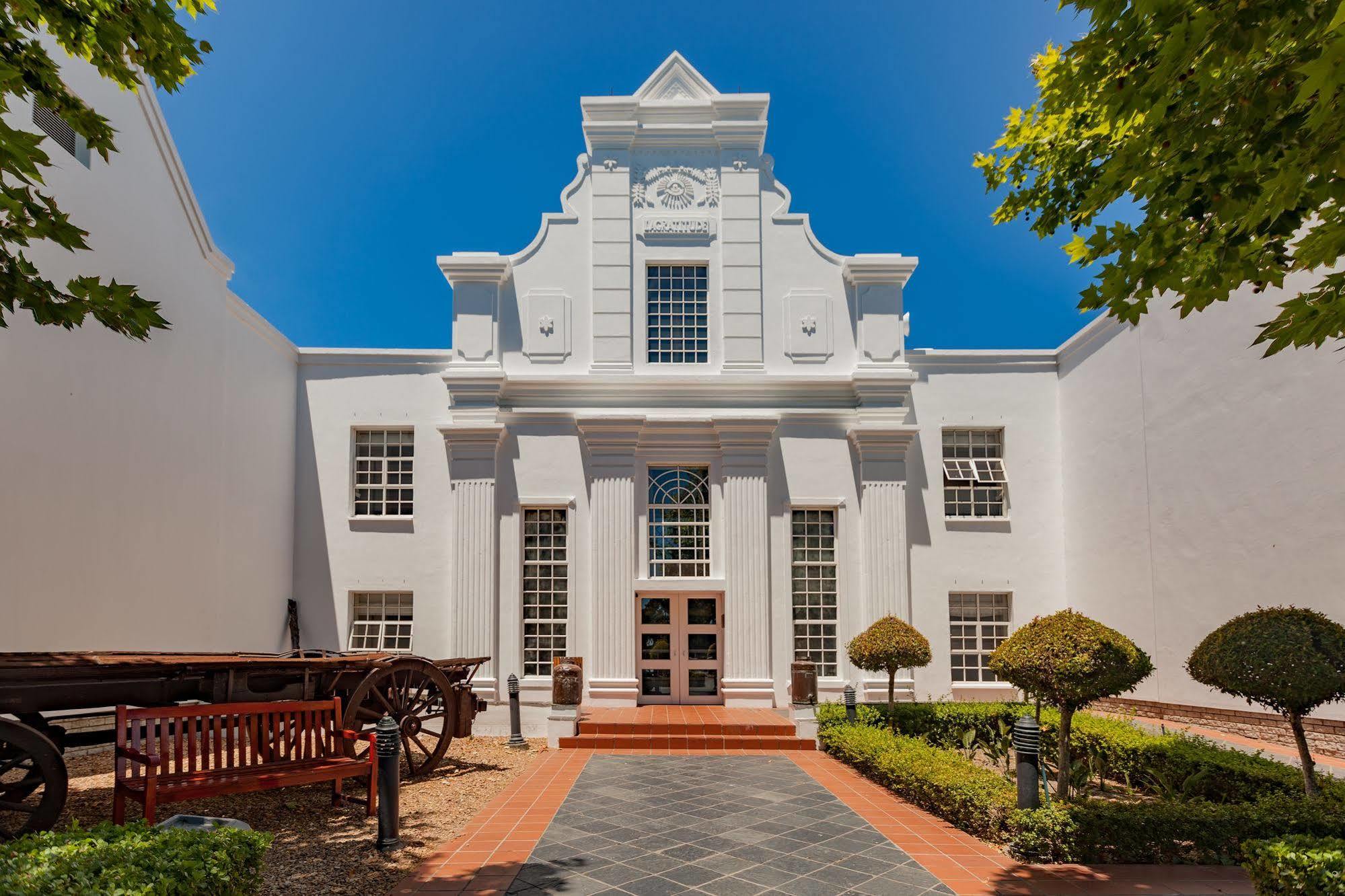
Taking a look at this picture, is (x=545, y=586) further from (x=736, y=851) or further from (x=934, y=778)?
(x=736, y=851)

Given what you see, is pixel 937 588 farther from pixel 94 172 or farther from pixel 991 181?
pixel 94 172

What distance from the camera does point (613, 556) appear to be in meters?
15.3

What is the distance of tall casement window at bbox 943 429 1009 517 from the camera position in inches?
634

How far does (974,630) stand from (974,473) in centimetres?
302

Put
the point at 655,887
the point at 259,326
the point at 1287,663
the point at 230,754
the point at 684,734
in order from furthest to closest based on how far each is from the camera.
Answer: the point at 259,326 → the point at 684,734 → the point at 230,754 → the point at 1287,663 → the point at 655,887

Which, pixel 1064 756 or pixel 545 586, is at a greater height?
pixel 545 586

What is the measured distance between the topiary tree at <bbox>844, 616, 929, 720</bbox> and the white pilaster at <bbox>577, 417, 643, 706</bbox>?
4380 millimetres

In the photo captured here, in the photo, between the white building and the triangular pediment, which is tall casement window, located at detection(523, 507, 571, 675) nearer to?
the white building

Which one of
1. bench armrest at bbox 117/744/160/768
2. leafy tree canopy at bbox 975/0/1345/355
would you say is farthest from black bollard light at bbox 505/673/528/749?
leafy tree canopy at bbox 975/0/1345/355

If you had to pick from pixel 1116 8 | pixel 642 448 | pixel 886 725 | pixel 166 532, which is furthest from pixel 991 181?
pixel 166 532

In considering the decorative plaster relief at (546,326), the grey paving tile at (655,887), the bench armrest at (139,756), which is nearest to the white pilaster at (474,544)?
the decorative plaster relief at (546,326)

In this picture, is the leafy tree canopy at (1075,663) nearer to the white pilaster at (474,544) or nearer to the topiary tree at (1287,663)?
the topiary tree at (1287,663)

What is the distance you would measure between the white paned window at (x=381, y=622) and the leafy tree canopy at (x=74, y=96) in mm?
10414

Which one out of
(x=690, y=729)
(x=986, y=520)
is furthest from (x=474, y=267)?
(x=986, y=520)
